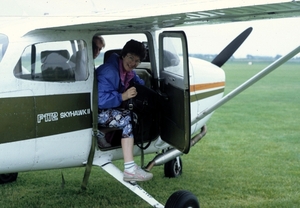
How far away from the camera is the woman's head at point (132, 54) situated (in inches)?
201

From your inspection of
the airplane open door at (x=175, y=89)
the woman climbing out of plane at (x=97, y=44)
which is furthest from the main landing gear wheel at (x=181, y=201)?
the woman climbing out of plane at (x=97, y=44)

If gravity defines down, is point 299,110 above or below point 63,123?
below

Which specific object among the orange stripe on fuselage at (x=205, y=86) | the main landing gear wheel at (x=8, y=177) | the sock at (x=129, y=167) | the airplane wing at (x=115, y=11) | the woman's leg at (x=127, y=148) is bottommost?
the main landing gear wheel at (x=8, y=177)

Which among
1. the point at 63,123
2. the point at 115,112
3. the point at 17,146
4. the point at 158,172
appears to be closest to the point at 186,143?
the point at 115,112

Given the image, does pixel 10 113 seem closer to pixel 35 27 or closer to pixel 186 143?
pixel 35 27

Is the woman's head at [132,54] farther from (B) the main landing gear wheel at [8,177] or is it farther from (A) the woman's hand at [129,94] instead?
(B) the main landing gear wheel at [8,177]

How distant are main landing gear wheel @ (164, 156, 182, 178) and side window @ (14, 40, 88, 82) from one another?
2.68 meters

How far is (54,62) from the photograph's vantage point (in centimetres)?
489

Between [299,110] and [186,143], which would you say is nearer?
[186,143]

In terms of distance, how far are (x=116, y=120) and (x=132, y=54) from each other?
0.64 m

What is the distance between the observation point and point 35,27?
Result: 4695mm

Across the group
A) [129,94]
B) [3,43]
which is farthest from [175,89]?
[3,43]

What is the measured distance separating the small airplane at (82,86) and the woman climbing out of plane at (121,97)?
0.09m

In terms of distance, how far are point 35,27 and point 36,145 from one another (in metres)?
1.02
